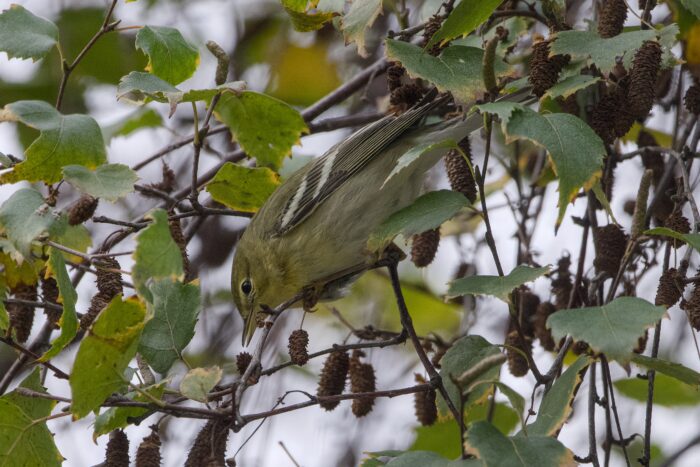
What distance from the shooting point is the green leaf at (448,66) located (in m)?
1.96

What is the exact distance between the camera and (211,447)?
5.89 ft

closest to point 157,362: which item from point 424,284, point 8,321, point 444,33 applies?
point 8,321

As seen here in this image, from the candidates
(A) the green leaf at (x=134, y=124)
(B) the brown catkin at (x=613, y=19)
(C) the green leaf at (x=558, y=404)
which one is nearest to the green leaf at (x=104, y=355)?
(C) the green leaf at (x=558, y=404)

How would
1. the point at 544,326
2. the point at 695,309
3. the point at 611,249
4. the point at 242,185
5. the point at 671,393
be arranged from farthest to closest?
the point at 671,393 → the point at 544,326 → the point at 242,185 → the point at 611,249 → the point at 695,309

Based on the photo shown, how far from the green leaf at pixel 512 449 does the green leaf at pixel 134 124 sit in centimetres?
212

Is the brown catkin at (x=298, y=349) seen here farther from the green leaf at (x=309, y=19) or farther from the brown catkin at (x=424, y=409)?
the green leaf at (x=309, y=19)

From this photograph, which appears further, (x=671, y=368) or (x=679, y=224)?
(x=679, y=224)

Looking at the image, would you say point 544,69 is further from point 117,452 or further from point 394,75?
point 117,452

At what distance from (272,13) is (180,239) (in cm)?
278

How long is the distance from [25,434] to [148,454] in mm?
269

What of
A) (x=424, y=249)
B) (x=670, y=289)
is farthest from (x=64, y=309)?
(x=670, y=289)

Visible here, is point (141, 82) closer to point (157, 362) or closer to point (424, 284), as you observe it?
point (157, 362)

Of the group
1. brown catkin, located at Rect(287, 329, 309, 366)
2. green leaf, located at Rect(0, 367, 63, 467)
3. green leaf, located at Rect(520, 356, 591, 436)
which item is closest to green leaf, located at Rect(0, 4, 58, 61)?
green leaf, located at Rect(0, 367, 63, 467)

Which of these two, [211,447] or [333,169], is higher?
[333,169]
